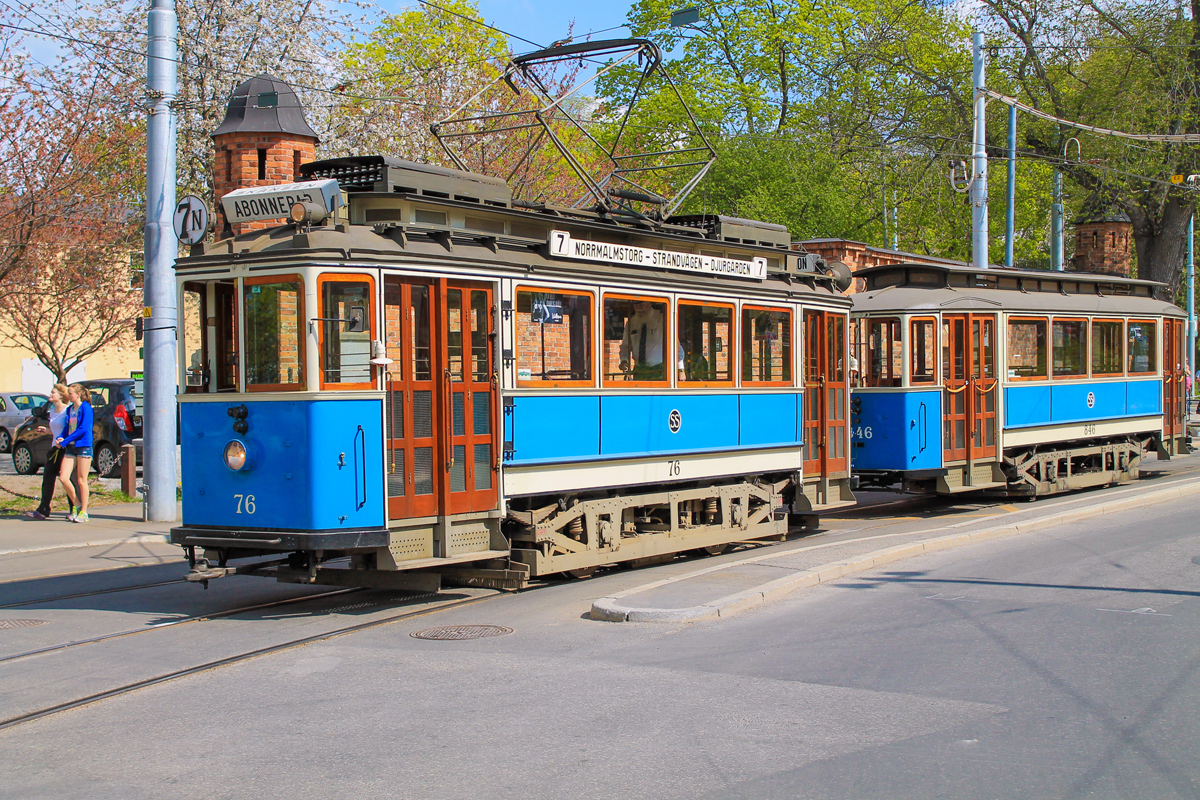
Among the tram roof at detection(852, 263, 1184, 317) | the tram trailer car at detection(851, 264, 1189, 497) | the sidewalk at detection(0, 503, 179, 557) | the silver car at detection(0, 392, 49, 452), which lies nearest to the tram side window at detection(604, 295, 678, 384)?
the tram trailer car at detection(851, 264, 1189, 497)

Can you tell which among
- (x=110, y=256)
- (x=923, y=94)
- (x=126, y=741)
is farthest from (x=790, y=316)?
(x=923, y=94)

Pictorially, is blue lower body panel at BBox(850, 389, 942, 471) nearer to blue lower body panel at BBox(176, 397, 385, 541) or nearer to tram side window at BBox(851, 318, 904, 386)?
tram side window at BBox(851, 318, 904, 386)

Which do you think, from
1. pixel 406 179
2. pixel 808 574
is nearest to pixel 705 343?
Result: pixel 808 574

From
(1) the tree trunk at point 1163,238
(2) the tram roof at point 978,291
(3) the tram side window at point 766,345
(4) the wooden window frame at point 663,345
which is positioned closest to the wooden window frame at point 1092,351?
(2) the tram roof at point 978,291

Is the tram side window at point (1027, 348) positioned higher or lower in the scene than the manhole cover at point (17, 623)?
higher

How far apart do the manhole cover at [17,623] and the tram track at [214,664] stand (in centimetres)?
232

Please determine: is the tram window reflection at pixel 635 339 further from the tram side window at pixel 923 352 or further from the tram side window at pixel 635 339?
the tram side window at pixel 923 352

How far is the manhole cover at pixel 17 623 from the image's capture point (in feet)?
29.3

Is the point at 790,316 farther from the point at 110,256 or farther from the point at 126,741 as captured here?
the point at 110,256

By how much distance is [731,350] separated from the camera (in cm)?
1248

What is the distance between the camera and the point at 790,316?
13.4 m

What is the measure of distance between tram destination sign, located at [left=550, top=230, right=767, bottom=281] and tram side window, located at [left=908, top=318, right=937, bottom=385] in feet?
12.3

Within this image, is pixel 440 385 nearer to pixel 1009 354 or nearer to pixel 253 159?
pixel 253 159

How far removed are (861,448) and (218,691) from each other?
10.9 m
